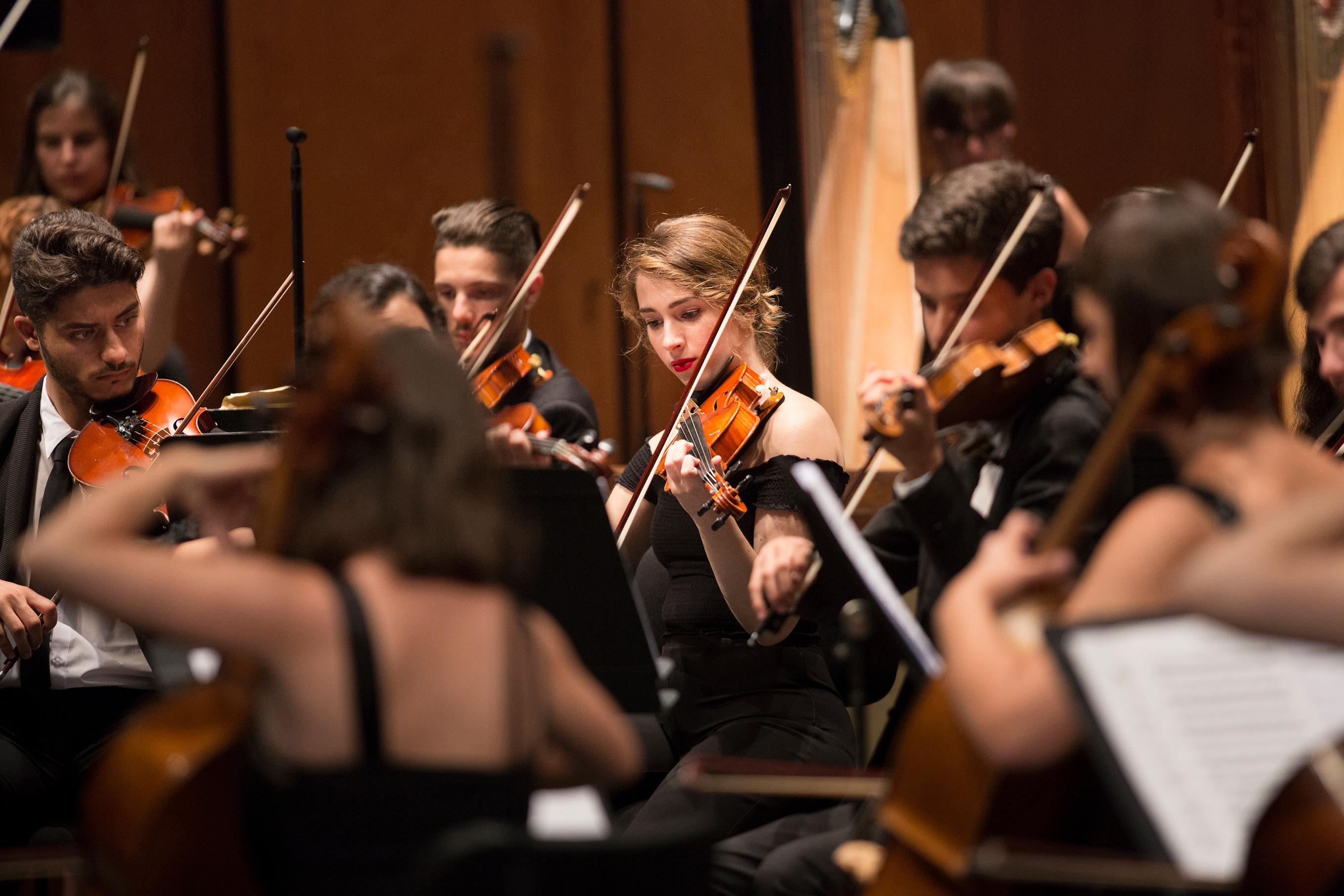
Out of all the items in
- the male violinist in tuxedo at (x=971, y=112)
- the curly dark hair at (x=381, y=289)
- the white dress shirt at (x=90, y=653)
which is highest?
the male violinist in tuxedo at (x=971, y=112)

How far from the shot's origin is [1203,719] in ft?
4.13

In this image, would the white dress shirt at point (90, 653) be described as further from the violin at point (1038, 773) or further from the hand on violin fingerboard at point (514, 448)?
the violin at point (1038, 773)

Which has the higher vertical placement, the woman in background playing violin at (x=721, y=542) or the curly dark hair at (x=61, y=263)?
the curly dark hair at (x=61, y=263)

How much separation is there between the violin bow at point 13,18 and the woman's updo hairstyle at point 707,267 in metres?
1.67

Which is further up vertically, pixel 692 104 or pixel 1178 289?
pixel 692 104

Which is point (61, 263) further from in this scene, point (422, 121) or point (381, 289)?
point (422, 121)

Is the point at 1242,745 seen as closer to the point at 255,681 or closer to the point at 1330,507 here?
the point at 1330,507

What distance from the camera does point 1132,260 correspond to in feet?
4.61

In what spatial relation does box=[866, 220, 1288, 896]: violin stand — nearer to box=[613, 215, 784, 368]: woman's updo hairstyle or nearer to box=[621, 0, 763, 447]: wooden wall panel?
box=[613, 215, 784, 368]: woman's updo hairstyle

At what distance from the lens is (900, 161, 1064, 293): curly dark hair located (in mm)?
2168

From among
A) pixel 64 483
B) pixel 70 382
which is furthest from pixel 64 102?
pixel 64 483

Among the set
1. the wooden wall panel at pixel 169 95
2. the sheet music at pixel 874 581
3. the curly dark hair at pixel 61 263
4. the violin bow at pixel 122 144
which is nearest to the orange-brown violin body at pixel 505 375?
the curly dark hair at pixel 61 263

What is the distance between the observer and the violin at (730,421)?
239 centimetres

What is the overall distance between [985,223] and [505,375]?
1120 millimetres
